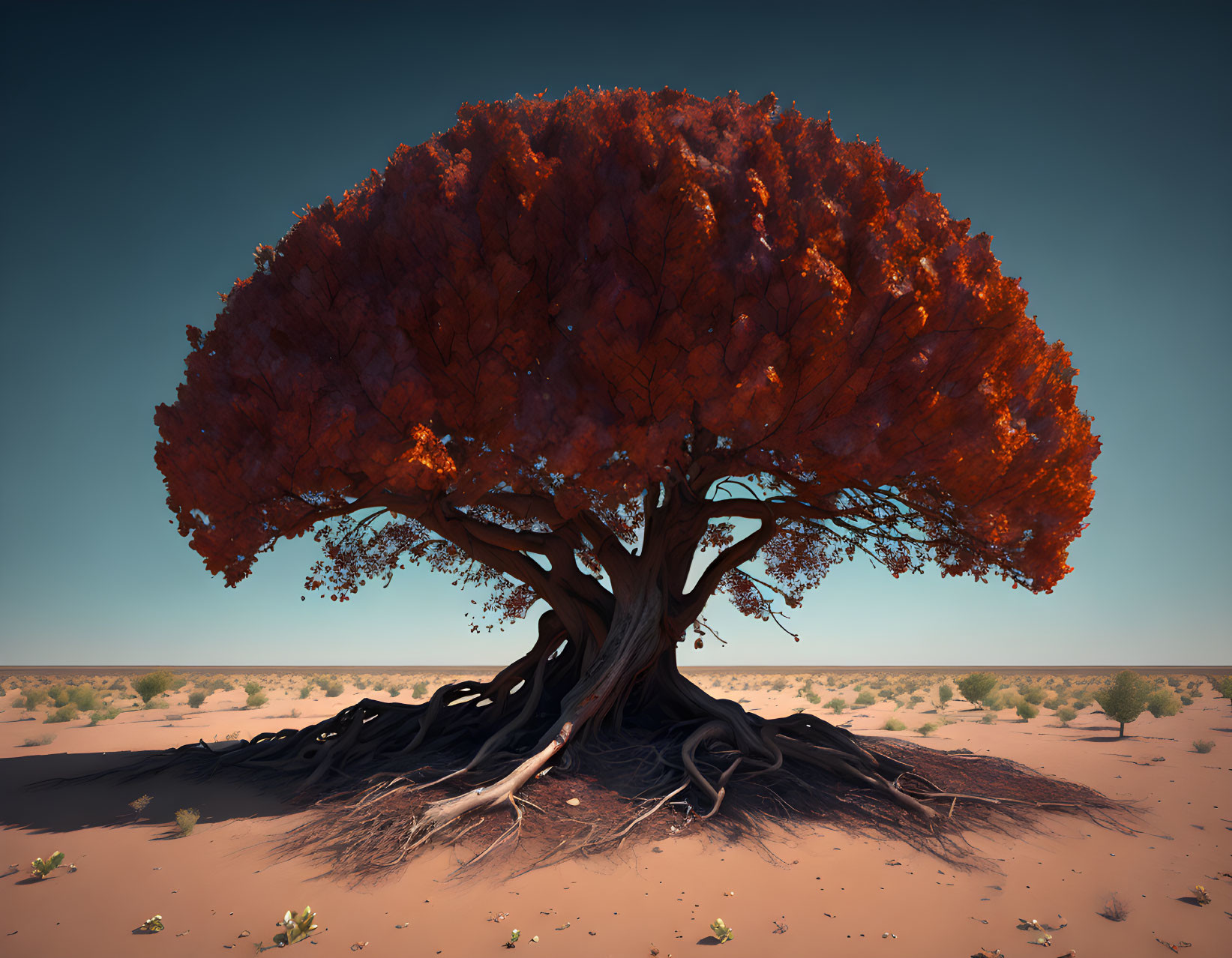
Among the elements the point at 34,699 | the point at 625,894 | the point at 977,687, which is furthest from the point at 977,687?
the point at 34,699

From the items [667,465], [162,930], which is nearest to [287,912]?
[162,930]

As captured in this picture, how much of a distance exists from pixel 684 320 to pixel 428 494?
4520 millimetres

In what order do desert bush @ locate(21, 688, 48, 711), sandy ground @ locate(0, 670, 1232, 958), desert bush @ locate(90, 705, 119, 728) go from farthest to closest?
1. desert bush @ locate(21, 688, 48, 711)
2. desert bush @ locate(90, 705, 119, 728)
3. sandy ground @ locate(0, 670, 1232, 958)

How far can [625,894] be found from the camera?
18.7 feet

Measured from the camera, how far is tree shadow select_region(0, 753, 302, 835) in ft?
25.9

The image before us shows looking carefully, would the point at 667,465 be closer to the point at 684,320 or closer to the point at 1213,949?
the point at 684,320

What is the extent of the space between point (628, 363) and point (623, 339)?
0.31 metres

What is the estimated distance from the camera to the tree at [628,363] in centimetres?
764

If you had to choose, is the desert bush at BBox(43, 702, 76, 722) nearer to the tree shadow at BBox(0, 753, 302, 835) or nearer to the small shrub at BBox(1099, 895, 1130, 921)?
the tree shadow at BBox(0, 753, 302, 835)

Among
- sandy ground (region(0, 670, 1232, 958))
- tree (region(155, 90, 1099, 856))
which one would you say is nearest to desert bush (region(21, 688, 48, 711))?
sandy ground (region(0, 670, 1232, 958))

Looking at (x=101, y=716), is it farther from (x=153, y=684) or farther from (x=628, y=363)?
(x=628, y=363)

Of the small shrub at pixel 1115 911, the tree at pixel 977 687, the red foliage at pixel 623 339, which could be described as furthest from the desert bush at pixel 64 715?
the tree at pixel 977 687

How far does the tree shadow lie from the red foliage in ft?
10.6

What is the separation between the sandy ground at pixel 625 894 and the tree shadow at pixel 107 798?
48mm
